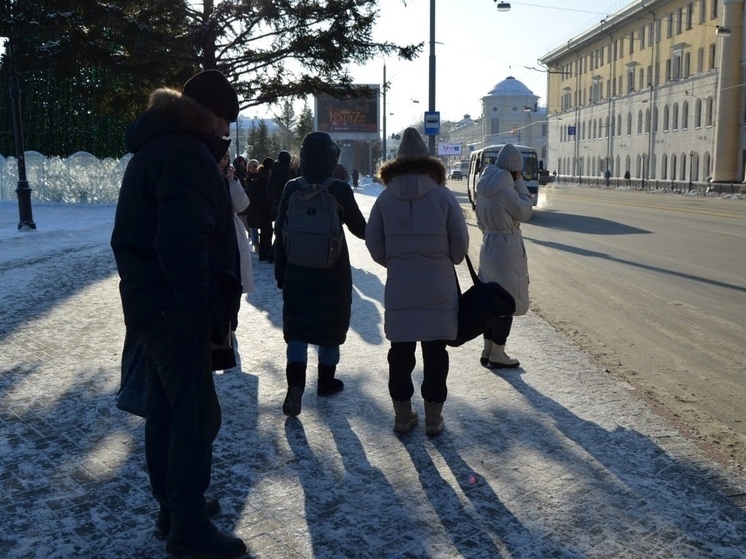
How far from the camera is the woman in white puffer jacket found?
20.1 feet

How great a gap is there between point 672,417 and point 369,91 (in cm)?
1591

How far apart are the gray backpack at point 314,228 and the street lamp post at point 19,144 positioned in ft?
49.5

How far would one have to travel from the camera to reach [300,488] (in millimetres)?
4016

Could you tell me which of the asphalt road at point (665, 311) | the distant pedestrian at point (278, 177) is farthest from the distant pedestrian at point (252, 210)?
the asphalt road at point (665, 311)

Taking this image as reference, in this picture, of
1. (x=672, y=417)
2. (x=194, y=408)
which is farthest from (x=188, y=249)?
(x=672, y=417)

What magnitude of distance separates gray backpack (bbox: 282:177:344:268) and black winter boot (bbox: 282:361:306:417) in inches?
27.5

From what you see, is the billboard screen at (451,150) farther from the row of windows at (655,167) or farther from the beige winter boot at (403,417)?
the beige winter boot at (403,417)

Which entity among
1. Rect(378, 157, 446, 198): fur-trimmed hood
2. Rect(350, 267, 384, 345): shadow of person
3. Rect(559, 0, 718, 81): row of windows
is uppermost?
Rect(559, 0, 718, 81): row of windows

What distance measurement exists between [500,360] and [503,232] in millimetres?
1015

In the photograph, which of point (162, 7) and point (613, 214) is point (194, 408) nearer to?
point (162, 7)

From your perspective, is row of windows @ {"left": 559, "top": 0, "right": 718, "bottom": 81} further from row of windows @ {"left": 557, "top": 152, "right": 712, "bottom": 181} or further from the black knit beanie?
the black knit beanie

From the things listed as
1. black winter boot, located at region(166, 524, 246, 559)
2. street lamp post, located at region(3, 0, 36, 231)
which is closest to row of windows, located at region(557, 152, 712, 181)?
street lamp post, located at region(3, 0, 36, 231)

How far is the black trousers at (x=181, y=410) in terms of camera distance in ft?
10.2

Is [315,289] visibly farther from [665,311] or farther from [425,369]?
[665,311]
